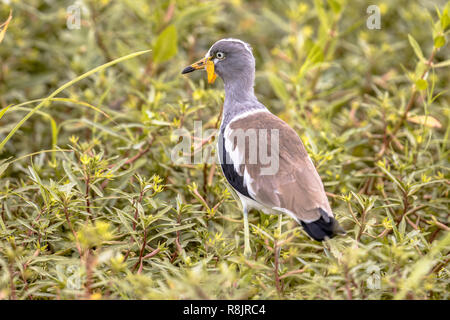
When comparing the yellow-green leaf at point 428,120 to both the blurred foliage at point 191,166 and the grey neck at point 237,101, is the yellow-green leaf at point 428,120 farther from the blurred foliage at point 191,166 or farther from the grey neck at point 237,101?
the grey neck at point 237,101

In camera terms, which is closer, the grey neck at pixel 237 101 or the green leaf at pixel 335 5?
the grey neck at pixel 237 101

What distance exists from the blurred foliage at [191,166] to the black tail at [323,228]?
0.12m

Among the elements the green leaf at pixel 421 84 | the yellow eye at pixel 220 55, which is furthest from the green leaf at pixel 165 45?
the green leaf at pixel 421 84

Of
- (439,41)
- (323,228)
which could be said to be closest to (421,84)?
(439,41)

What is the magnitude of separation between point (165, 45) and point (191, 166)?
4.34ft

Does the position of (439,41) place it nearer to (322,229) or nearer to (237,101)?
(237,101)

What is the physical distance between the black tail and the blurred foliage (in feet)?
0.41

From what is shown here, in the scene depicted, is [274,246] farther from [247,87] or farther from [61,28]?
[61,28]

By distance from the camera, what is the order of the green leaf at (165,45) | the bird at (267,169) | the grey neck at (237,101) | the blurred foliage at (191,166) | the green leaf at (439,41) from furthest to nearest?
the green leaf at (165,45)
the green leaf at (439,41)
the grey neck at (237,101)
the bird at (267,169)
the blurred foliage at (191,166)

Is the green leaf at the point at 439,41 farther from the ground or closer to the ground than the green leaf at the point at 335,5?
closer to the ground

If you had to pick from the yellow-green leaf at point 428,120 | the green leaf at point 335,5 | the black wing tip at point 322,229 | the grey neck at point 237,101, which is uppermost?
the green leaf at point 335,5

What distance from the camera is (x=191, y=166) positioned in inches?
125

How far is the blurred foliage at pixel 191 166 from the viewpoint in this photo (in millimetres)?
2291
